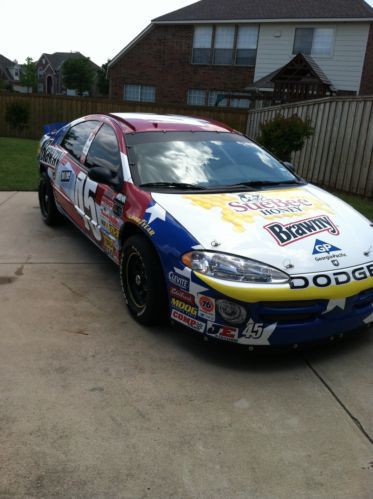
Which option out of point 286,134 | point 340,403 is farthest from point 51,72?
point 340,403

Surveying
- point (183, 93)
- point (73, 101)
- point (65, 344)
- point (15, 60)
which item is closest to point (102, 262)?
point (65, 344)

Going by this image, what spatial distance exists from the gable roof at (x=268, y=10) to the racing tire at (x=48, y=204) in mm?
19349

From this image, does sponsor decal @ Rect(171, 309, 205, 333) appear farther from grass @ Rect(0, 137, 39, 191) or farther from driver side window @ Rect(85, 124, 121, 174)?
grass @ Rect(0, 137, 39, 191)

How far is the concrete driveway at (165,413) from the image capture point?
80.6 inches

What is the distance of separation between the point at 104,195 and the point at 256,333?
197 cm

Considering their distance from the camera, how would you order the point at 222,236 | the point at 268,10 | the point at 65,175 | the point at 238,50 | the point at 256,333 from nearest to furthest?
the point at 256,333 < the point at 222,236 < the point at 65,175 < the point at 268,10 < the point at 238,50

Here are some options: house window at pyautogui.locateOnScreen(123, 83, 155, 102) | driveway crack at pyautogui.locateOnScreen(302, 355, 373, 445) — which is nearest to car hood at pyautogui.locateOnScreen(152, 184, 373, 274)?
driveway crack at pyautogui.locateOnScreen(302, 355, 373, 445)

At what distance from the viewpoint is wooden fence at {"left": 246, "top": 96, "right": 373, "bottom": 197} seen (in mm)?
8055

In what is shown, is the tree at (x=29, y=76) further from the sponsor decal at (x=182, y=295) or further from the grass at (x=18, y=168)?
the sponsor decal at (x=182, y=295)

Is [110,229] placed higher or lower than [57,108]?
lower

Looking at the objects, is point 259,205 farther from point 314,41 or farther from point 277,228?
point 314,41

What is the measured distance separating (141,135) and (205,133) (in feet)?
2.19

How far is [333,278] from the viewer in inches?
111

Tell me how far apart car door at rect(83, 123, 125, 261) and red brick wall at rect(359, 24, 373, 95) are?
→ 2010cm
